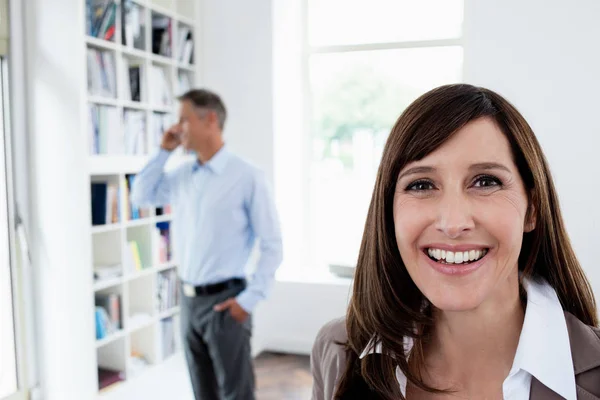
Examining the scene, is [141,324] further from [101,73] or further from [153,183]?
[101,73]

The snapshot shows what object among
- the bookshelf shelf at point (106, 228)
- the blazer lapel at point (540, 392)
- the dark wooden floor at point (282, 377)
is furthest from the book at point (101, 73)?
the blazer lapel at point (540, 392)

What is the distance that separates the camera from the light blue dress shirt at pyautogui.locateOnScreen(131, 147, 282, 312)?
9.58 ft

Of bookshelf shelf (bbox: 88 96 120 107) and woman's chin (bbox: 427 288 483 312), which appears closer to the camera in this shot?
woman's chin (bbox: 427 288 483 312)

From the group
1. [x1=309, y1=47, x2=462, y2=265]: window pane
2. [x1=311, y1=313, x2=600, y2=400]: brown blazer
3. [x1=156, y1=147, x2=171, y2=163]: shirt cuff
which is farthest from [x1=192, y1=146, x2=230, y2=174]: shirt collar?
[x1=309, y1=47, x2=462, y2=265]: window pane

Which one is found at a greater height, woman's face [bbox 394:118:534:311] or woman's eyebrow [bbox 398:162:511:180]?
woman's eyebrow [bbox 398:162:511:180]

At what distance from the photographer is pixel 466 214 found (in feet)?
3.34

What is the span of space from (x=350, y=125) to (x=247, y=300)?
8.46ft

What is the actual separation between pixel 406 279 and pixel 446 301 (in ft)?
0.65

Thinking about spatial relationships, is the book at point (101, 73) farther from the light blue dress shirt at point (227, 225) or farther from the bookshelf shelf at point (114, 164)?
the light blue dress shirt at point (227, 225)

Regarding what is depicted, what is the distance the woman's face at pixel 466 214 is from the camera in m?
1.02

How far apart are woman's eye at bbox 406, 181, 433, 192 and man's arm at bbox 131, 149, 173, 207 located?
7.58ft

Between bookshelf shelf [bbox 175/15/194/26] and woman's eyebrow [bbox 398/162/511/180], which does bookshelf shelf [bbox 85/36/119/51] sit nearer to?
bookshelf shelf [bbox 175/15/194/26]

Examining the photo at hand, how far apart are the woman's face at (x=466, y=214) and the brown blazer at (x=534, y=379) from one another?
0.17 m

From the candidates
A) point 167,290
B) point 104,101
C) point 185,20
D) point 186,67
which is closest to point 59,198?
point 104,101
